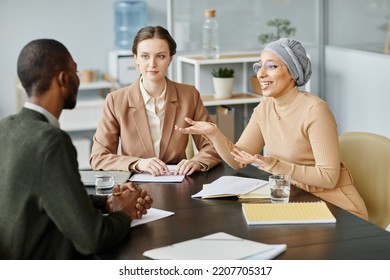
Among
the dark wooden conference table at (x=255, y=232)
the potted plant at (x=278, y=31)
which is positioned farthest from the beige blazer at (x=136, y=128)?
the potted plant at (x=278, y=31)

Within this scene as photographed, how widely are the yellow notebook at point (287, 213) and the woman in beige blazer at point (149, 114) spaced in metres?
0.74

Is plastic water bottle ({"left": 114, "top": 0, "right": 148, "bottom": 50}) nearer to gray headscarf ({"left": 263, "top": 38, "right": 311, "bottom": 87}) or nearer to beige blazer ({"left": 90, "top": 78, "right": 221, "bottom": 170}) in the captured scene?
beige blazer ({"left": 90, "top": 78, "right": 221, "bottom": 170})

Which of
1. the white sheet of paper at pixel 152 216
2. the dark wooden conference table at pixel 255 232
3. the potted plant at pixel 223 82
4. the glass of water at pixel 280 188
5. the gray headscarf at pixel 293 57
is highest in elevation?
the gray headscarf at pixel 293 57

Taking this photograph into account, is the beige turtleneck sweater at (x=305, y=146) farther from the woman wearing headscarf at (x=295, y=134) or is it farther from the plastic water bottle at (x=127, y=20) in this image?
the plastic water bottle at (x=127, y=20)

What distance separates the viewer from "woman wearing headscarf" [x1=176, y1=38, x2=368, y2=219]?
2432 millimetres

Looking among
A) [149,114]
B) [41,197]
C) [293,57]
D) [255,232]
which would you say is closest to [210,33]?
[149,114]

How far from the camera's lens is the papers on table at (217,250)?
5.62 ft

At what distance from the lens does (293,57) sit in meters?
2.54

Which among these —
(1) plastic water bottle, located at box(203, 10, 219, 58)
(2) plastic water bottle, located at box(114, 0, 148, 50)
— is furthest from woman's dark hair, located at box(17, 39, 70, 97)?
(2) plastic water bottle, located at box(114, 0, 148, 50)

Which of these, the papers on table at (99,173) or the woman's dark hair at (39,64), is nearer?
the woman's dark hair at (39,64)

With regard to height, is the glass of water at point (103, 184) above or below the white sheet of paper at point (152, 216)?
above

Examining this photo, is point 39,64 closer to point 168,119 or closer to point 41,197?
point 41,197

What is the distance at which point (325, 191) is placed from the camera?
8.25ft
